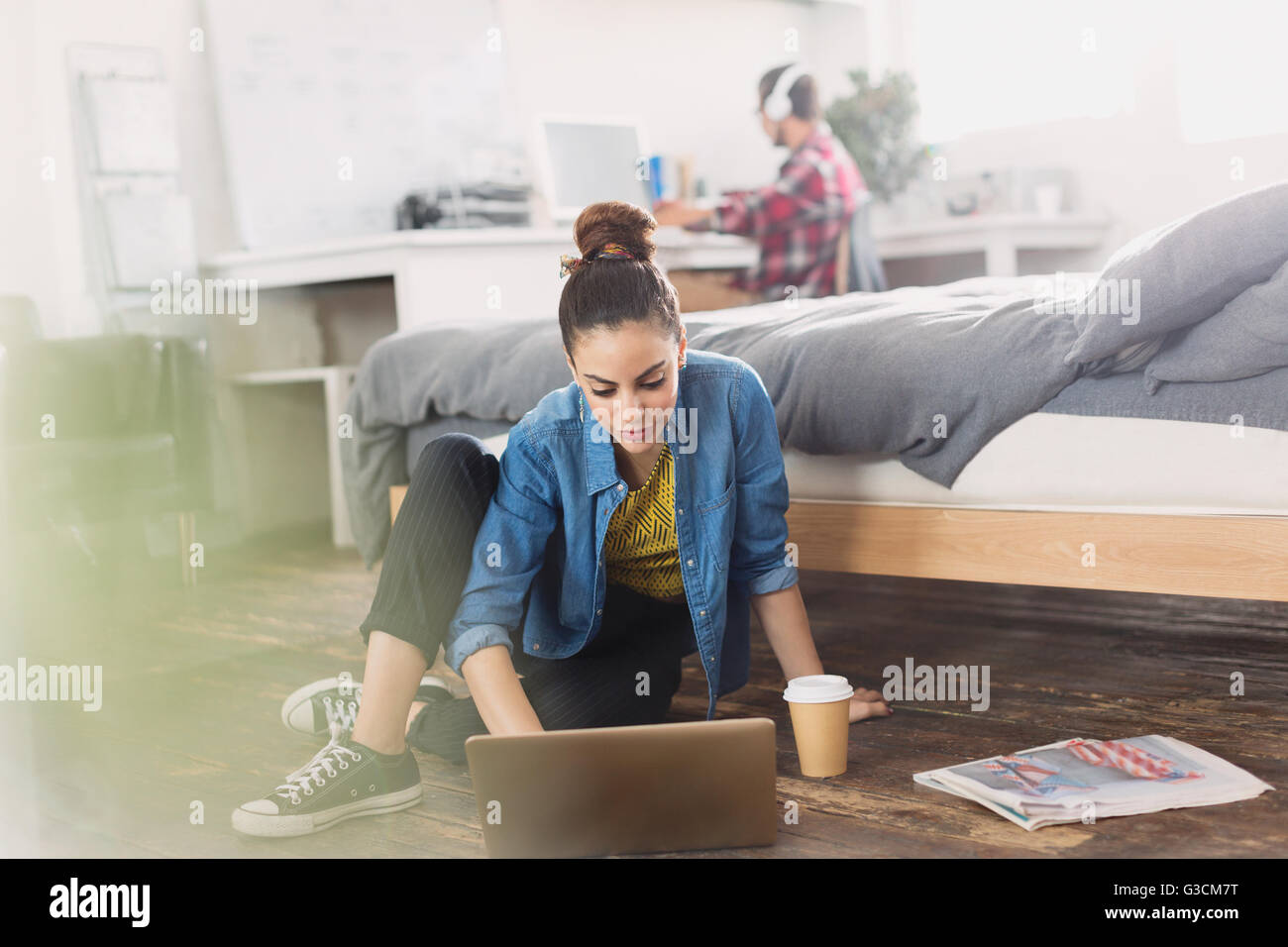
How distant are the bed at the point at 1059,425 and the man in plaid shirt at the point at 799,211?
144 cm

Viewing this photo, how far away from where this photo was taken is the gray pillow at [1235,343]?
4.45 feet

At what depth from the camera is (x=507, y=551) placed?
1418 millimetres

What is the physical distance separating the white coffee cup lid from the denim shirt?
4.7 inches

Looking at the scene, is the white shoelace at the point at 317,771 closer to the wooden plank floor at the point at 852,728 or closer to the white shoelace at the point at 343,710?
the wooden plank floor at the point at 852,728

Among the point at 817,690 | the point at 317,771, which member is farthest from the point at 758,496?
the point at 317,771

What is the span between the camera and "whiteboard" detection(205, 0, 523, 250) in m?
3.37

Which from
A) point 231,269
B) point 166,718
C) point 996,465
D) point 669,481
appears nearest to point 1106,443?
point 996,465

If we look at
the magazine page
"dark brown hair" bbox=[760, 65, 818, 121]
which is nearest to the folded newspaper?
the magazine page

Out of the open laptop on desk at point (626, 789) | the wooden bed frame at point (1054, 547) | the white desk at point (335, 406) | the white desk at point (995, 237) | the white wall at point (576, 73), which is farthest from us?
the white desk at point (995, 237)

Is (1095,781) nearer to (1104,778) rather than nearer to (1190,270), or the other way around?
(1104,778)

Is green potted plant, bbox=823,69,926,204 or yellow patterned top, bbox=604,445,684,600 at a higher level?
green potted plant, bbox=823,69,926,204

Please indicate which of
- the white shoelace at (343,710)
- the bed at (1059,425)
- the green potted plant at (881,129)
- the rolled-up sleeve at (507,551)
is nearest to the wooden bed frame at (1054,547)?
the bed at (1059,425)

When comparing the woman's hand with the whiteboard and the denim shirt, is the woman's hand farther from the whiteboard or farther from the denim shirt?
the whiteboard

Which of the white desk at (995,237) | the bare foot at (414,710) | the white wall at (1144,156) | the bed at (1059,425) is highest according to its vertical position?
the white wall at (1144,156)
